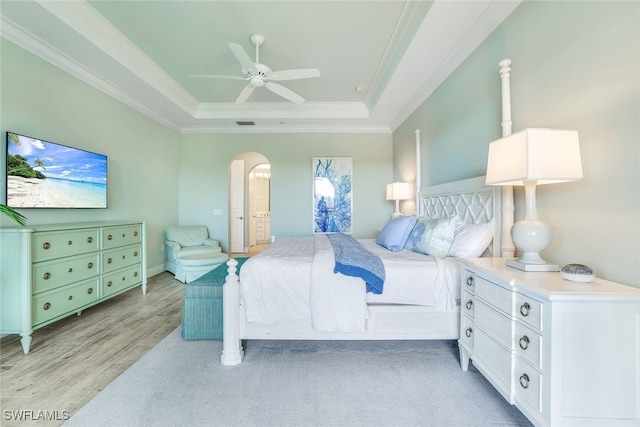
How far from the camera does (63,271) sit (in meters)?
2.47

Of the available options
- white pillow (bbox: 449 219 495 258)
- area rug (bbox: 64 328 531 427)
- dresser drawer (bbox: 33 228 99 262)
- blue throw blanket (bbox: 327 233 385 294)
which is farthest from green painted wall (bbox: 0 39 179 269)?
white pillow (bbox: 449 219 495 258)

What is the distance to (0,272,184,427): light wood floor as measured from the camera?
166cm

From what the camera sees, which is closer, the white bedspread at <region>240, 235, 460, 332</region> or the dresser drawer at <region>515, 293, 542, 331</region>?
the dresser drawer at <region>515, 293, 542, 331</region>

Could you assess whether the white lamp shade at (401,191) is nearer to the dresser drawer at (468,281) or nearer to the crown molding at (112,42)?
the dresser drawer at (468,281)

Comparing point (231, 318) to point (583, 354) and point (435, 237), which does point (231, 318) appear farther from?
point (583, 354)

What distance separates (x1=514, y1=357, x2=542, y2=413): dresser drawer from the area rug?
330 mm

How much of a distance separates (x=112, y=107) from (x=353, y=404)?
14.8 ft

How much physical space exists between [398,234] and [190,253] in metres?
3.23

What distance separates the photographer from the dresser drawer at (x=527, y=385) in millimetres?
1209

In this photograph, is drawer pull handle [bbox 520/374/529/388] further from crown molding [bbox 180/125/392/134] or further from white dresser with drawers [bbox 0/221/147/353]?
crown molding [bbox 180/125/392/134]

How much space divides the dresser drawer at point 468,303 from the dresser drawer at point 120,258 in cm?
352

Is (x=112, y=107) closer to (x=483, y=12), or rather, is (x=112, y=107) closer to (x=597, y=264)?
(x=483, y=12)

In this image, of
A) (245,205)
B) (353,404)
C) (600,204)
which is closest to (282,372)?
(353,404)

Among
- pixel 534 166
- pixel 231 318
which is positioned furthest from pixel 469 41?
pixel 231 318
